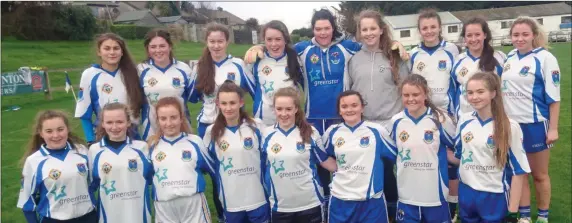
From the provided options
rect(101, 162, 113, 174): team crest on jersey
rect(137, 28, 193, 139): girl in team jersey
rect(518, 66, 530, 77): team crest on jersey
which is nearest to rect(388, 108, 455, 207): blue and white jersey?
rect(518, 66, 530, 77): team crest on jersey

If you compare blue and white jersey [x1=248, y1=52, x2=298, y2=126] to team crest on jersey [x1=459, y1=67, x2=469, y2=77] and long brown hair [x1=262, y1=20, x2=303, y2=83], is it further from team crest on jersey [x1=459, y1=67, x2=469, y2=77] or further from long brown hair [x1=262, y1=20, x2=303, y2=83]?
team crest on jersey [x1=459, y1=67, x2=469, y2=77]

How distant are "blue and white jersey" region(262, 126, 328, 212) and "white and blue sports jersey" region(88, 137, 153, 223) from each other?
3.18ft

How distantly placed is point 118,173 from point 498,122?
2.84m

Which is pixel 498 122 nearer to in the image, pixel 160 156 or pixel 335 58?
pixel 335 58

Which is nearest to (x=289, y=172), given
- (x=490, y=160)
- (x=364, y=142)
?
(x=364, y=142)

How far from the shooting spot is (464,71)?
4539 millimetres

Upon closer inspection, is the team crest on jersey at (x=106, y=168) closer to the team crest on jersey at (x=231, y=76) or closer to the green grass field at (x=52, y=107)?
the green grass field at (x=52, y=107)

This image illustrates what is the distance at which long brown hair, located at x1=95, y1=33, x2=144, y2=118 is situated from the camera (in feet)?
15.1

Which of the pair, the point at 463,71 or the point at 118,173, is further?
the point at 463,71

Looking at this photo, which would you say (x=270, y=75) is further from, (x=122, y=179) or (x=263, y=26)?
(x=122, y=179)

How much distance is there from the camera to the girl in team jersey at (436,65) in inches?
182

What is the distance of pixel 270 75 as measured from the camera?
4.73 metres

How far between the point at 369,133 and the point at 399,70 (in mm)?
898

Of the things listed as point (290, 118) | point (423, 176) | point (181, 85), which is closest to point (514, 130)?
point (423, 176)
